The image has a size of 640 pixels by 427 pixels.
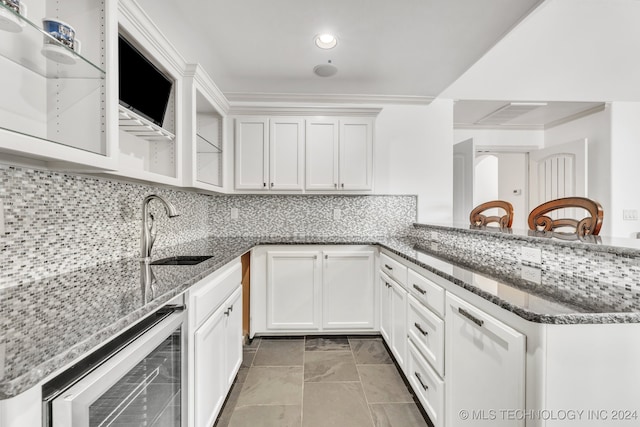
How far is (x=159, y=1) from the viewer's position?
165cm

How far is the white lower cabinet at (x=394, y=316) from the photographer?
6.37 ft

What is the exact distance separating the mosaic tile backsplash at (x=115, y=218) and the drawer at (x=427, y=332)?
1.42 metres

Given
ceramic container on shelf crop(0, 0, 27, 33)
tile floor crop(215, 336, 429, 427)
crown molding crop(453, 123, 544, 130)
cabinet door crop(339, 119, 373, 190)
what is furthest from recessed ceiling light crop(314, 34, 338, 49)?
crown molding crop(453, 123, 544, 130)

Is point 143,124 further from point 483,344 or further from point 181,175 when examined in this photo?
point 483,344

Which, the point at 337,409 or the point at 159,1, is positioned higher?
the point at 159,1

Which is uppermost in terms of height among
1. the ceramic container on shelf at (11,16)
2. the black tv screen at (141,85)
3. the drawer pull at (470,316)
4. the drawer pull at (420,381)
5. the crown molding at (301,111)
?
the crown molding at (301,111)

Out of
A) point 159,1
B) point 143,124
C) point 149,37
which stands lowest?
point 143,124

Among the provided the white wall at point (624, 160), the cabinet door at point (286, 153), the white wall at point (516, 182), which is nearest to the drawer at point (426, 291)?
the cabinet door at point (286, 153)

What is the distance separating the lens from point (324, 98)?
119 inches

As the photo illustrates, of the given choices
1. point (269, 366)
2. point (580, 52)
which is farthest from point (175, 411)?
point (580, 52)

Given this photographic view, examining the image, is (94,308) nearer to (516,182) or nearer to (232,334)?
(232,334)

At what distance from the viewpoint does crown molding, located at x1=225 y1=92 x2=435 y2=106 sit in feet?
9.74

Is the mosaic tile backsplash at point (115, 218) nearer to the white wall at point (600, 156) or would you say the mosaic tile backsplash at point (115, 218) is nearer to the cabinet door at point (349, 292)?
the cabinet door at point (349, 292)

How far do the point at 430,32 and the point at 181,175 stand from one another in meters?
1.95
